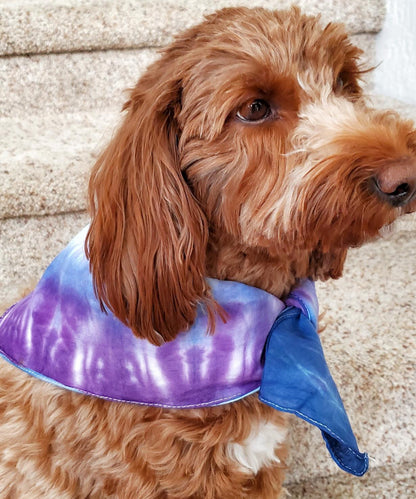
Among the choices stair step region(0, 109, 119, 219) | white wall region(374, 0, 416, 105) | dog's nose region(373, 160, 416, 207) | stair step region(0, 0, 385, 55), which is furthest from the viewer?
white wall region(374, 0, 416, 105)

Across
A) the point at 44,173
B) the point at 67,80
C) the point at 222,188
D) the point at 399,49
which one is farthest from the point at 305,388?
the point at 399,49

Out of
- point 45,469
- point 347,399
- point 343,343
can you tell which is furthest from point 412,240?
point 45,469

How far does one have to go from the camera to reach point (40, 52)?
5.11 ft

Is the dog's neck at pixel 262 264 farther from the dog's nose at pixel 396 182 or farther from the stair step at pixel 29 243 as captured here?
the stair step at pixel 29 243

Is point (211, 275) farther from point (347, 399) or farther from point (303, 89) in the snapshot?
point (347, 399)

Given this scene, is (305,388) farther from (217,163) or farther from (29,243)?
(29,243)

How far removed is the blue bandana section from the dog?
0.08 meters

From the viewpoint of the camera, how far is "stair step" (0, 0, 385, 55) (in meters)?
1.52

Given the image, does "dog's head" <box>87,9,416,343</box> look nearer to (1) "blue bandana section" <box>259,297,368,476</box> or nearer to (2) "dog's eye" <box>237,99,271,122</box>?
(2) "dog's eye" <box>237,99,271,122</box>

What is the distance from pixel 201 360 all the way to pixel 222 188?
27 centimetres

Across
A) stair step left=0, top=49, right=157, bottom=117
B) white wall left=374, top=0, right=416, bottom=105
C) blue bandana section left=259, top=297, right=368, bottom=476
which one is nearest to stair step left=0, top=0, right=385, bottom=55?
stair step left=0, top=49, right=157, bottom=117

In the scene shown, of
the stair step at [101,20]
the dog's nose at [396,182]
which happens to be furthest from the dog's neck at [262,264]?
the stair step at [101,20]

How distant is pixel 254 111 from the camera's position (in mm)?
777

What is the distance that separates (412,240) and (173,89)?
1.02 metres
